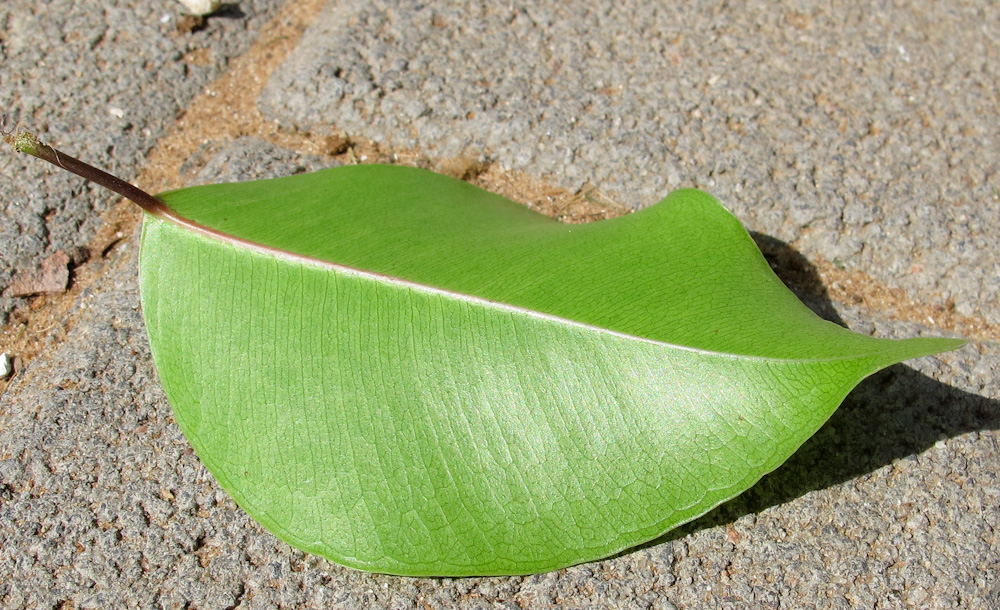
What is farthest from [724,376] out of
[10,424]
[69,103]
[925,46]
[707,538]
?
[69,103]

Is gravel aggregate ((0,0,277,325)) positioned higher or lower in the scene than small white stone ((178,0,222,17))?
lower

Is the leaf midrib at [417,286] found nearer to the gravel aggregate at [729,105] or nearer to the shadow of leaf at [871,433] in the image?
the shadow of leaf at [871,433]

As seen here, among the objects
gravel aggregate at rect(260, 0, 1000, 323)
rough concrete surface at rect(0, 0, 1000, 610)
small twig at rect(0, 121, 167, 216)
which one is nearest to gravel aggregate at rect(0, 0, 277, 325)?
rough concrete surface at rect(0, 0, 1000, 610)

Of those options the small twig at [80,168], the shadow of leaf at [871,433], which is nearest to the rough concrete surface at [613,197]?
the shadow of leaf at [871,433]

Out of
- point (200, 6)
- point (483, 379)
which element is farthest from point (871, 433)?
point (200, 6)

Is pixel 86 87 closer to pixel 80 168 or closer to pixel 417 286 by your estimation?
pixel 80 168

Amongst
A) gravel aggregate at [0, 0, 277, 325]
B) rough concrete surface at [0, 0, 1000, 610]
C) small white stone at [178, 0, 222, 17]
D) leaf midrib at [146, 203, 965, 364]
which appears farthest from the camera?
small white stone at [178, 0, 222, 17]

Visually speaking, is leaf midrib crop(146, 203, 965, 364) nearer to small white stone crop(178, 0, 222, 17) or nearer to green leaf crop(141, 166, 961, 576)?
green leaf crop(141, 166, 961, 576)

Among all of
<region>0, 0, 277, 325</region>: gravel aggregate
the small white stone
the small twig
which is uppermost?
the small twig
